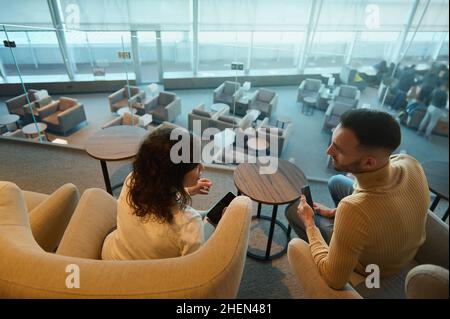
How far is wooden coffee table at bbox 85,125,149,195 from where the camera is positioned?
186 cm

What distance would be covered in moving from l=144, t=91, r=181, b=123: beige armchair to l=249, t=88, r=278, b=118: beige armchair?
1722 millimetres

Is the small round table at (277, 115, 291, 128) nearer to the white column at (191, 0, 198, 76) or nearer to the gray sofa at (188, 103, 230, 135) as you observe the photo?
the gray sofa at (188, 103, 230, 135)

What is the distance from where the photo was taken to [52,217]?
1.34 m

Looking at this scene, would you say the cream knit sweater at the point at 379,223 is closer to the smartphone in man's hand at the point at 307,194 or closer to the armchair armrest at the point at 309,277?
the armchair armrest at the point at 309,277

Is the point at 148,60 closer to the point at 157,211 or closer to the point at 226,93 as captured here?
the point at 226,93

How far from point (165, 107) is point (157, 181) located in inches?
194

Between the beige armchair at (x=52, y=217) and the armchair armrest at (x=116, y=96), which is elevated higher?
the beige armchair at (x=52, y=217)

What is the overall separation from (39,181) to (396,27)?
542 cm

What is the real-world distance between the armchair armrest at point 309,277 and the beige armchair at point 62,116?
524 cm

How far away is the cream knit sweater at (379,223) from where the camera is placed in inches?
33.6

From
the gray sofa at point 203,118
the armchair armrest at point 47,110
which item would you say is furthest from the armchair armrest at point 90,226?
the armchair armrest at point 47,110

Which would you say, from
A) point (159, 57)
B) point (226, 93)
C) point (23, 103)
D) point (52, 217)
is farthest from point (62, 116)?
point (52, 217)

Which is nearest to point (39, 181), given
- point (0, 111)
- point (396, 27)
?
point (0, 111)

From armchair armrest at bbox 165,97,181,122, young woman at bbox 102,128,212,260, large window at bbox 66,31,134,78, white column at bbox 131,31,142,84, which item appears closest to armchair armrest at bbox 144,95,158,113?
armchair armrest at bbox 165,97,181,122
